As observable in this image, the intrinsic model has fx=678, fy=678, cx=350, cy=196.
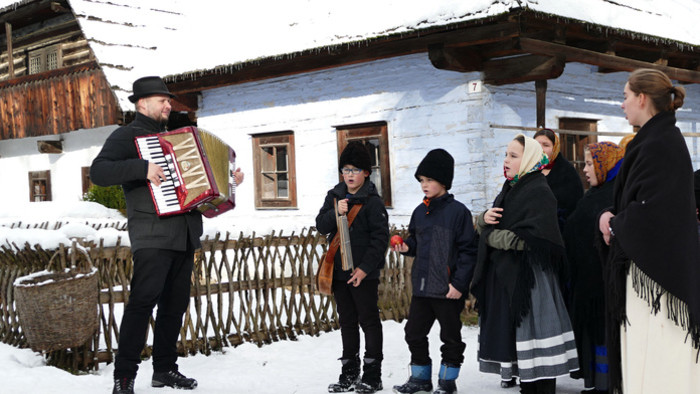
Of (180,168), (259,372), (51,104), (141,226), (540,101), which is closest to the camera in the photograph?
(180,168)

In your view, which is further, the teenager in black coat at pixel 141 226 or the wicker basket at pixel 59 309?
the wicker basket at pixel 59 309

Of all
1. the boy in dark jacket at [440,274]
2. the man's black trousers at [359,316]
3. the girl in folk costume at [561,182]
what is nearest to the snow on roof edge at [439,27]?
the girl in folk costume at [561,182]

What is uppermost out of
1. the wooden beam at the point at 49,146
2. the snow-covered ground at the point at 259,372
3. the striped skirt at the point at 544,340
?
the wooden beam at the point at 49,146

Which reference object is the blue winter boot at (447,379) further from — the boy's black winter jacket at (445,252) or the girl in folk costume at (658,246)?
the girl in folk costume at (658,246)

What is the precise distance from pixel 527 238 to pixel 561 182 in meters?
0.99

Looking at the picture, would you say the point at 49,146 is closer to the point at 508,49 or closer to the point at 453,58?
the point at 453,58

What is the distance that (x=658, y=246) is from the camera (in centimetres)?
304

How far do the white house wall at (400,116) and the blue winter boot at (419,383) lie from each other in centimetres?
290

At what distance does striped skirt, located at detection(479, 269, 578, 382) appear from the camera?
13.2 feet

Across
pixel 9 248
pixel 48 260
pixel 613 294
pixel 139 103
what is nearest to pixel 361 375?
pixel 613 294

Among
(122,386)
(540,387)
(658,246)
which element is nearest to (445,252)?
(540,387)

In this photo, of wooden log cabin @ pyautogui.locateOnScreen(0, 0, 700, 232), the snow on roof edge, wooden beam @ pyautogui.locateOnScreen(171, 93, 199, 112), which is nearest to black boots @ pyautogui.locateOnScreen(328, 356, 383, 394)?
wooden log cabin @ pyautogui.locateOnScreen(0, 0, 700, 232)

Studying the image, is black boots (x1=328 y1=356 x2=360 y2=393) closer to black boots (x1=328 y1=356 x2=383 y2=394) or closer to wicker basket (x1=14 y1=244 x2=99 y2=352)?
black boots (x1=328 y1=356 x2=383 y2=394)

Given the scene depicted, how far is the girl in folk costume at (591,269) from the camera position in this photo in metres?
4.26
